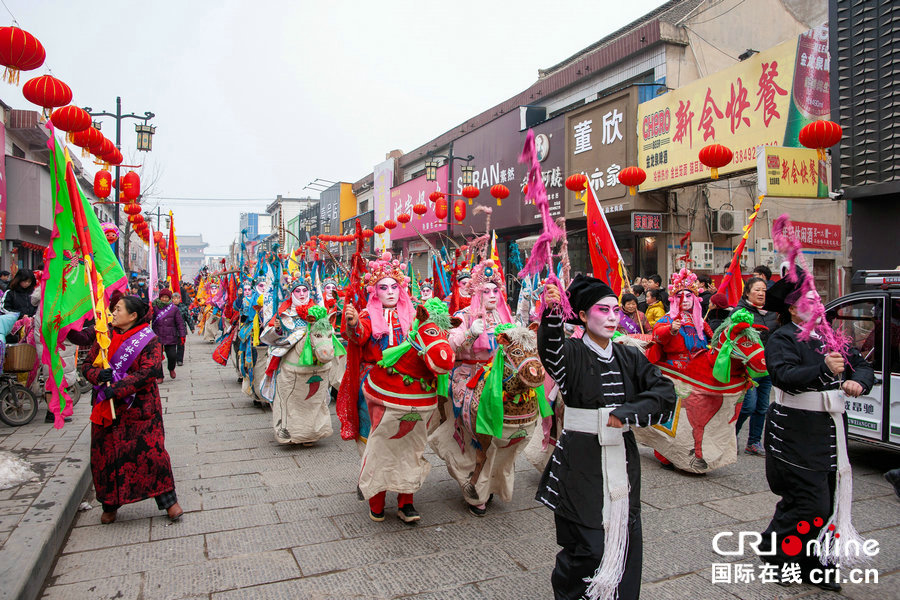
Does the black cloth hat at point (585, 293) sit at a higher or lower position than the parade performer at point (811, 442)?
higher

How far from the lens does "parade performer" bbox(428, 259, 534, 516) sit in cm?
480

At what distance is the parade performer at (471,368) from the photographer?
15.8ft

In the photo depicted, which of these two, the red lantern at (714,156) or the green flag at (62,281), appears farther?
the red lantern at (714,156)

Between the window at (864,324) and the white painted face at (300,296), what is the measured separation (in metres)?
5.63

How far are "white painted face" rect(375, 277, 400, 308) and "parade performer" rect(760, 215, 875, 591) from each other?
2760mm

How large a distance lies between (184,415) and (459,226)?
15436 mm

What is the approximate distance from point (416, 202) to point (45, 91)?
2031 cm

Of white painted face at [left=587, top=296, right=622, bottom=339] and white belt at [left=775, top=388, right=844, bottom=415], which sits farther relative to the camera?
white belt at [left=775, top=388, right=844, bottom=415]

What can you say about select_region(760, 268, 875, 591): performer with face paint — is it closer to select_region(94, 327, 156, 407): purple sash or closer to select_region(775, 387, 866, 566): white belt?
select_region(775, 387, 866, 566): white belt

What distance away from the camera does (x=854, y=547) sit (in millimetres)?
3490

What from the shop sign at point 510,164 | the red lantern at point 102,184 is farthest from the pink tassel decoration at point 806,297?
the shop sign at point 510,164

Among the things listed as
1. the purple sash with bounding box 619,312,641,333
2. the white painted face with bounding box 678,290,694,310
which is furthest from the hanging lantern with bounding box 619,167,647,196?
the white painted face with bounding box 678,290,694,310

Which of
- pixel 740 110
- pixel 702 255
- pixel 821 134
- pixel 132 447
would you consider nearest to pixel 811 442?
pixel 132 447

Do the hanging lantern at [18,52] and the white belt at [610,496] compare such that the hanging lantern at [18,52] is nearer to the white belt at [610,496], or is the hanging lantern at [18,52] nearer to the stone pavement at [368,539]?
the stone pavement at [368,539]
